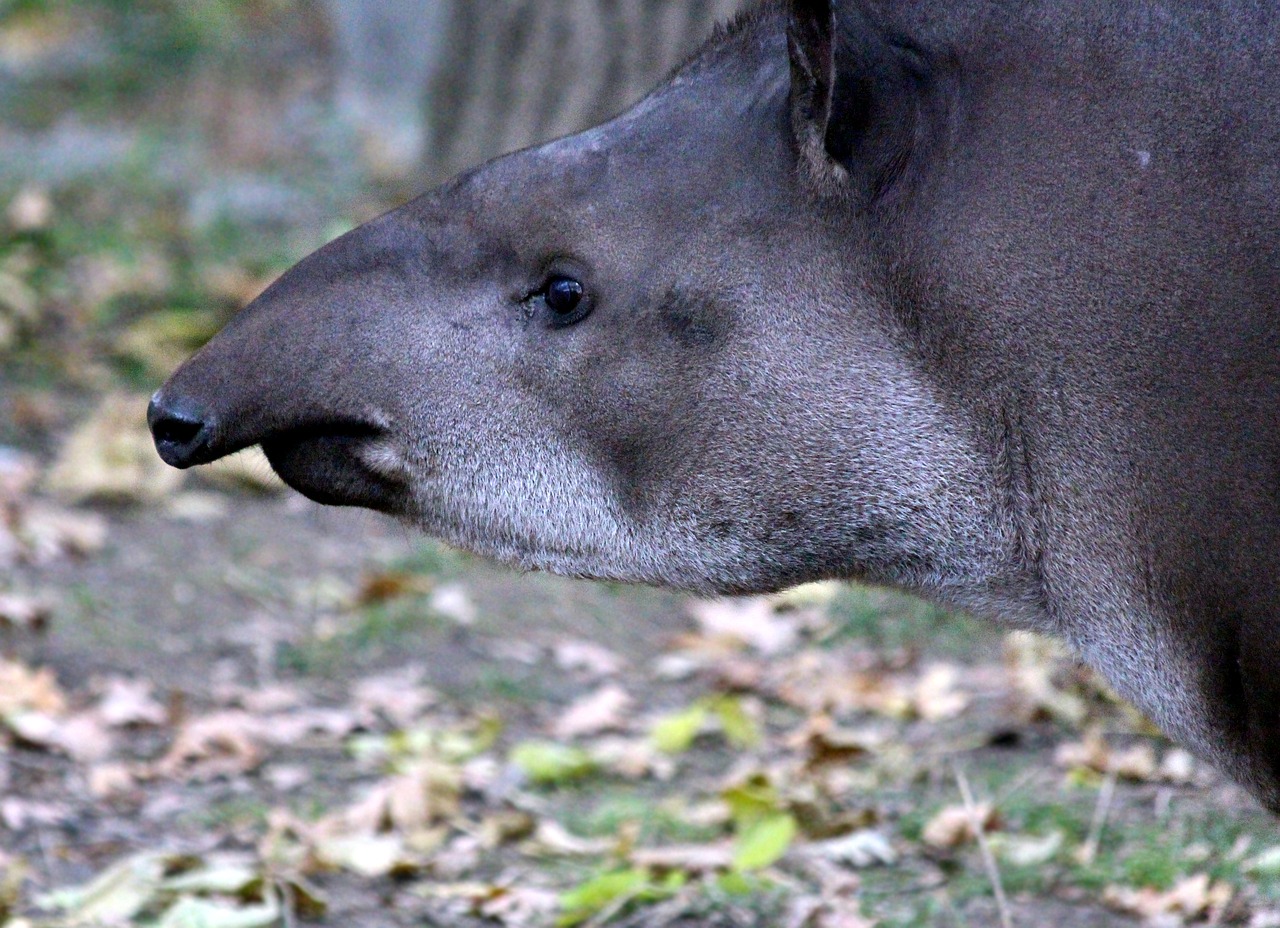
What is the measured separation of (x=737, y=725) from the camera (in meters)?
5.34

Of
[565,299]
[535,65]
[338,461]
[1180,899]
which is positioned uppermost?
[565,299]

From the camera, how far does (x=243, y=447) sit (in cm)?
340

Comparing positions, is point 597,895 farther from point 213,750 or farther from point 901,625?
point 901,625

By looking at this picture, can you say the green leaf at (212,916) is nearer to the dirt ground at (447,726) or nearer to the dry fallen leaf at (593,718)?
the dirt ground at (447,726)

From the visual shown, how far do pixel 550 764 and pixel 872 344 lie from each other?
2229mm

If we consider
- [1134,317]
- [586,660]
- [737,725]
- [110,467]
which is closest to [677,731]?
[737,725]

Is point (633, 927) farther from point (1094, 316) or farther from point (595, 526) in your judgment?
point (1094, 316)

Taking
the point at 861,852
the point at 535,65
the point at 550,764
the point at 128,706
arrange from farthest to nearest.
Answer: the point at 535,65 → the point at 128,706 → the point at 550,764 → the point at 861,852

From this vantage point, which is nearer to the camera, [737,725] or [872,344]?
[872,344]

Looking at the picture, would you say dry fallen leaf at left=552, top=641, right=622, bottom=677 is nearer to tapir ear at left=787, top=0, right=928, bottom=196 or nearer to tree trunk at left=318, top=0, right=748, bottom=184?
tree trunk at left=318, top=0, right=748, bottom=184

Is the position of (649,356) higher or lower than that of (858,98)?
lower

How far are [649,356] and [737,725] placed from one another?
2.27 meters

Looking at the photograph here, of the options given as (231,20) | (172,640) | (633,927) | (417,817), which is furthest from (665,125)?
(231,20)

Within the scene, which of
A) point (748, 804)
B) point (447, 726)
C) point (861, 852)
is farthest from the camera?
point (447, 726)
